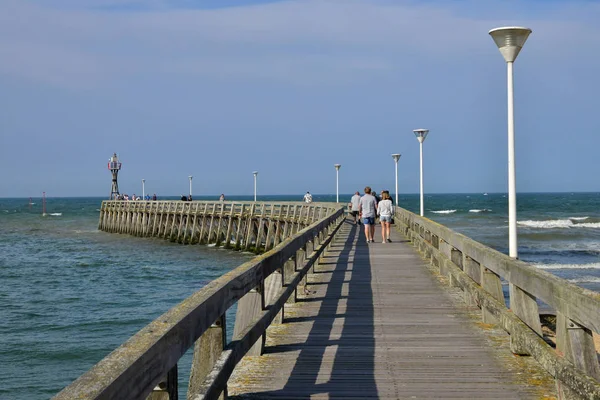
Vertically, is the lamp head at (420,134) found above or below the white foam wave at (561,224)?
above

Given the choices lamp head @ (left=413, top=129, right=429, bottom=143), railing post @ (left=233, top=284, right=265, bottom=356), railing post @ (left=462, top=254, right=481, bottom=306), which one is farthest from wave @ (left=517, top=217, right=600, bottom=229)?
railing post @ (left=233, top=284, right=265, bottom=356)

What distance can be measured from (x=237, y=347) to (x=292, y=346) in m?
1.99

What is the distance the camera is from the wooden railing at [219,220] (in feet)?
122

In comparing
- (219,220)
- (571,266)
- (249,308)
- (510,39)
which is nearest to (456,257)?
(510,39)

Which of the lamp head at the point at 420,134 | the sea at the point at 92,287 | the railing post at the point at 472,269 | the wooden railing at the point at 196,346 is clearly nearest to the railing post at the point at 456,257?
the railing post at the point at 472,269

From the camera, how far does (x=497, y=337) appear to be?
6891mm

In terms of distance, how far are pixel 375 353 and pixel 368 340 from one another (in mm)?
559

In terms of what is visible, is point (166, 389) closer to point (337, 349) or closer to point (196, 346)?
point (196, 346)

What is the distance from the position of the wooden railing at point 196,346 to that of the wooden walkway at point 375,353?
380 millimetres

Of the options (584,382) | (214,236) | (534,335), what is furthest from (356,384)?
(214,236)

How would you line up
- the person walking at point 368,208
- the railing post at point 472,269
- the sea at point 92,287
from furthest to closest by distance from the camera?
the person walking at point 368,208
the sea at point 92,287
the railing post at point 472,269

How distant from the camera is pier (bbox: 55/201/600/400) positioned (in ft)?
11.0

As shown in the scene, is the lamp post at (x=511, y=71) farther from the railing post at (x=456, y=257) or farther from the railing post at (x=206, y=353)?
the railing post at (x=206, y=353)

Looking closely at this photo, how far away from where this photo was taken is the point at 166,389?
3.21 m
